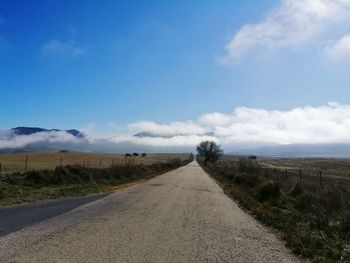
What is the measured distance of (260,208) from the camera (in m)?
18.0

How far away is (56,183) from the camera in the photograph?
1201 inches

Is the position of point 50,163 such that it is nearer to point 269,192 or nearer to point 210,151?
point 269,192

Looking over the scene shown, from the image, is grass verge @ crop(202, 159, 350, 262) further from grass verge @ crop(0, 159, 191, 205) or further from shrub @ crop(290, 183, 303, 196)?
grass verge @ crop(0, 159, 191, 205)

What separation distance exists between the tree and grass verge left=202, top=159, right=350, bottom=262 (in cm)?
12197

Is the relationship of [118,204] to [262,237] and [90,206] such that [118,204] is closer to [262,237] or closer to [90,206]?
[90,206]

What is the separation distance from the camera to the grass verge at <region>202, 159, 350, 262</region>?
10227 millimetres

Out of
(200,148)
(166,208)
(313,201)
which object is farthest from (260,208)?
(200,148)

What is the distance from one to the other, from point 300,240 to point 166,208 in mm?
7438

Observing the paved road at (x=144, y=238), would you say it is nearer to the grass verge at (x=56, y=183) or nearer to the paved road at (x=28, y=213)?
the paved road at (x=28, y=213)

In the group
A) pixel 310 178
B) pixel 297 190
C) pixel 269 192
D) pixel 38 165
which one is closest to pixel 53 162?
pixel 38 165

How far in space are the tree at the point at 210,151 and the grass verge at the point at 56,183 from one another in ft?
344

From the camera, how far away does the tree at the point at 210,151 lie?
14625 centimetres

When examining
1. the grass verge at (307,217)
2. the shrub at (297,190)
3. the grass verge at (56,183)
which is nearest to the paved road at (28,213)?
the grass verge at (56,183)

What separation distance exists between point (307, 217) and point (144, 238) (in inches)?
247
